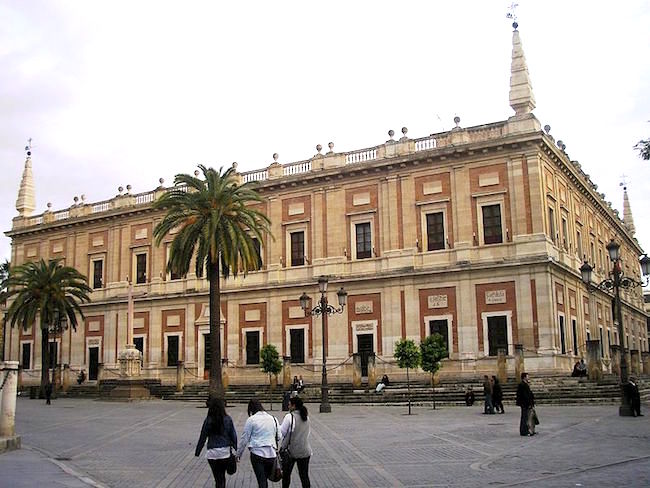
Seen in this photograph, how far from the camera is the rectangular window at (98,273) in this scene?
155 feet

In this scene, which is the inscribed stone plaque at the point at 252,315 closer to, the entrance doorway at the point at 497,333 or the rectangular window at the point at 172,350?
the rectangular window at the point at 172,350

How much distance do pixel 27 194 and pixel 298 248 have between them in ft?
82.5

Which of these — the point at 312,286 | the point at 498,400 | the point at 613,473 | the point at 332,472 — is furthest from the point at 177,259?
the point at 613,473

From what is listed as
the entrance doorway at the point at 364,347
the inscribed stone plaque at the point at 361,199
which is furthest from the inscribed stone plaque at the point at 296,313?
the inscribed stone plaque at the point at 361,199

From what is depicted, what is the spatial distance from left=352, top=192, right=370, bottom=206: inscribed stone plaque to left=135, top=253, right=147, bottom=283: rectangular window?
15.0 m

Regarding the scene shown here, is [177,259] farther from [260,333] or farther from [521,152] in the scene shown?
[521,152]

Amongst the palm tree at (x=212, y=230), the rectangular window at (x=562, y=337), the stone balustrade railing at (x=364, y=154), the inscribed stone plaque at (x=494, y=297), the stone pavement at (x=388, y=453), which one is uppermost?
the stone balustrade railing at (x=364, y=154)

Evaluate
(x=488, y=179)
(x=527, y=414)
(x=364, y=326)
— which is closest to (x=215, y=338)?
(x=364, y=326)

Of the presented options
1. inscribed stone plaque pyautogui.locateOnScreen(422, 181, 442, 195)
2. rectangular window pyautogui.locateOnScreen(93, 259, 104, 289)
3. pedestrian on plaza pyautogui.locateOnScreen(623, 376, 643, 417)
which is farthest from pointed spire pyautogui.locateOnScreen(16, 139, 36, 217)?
pedestrian on plaza pyautogui.locateOnScreen(623, 376, 643, 417)

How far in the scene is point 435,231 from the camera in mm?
35438

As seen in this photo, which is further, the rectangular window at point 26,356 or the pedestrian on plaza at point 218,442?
the rectangular window at point 26,356

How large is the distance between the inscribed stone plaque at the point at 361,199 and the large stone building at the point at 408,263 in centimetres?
13

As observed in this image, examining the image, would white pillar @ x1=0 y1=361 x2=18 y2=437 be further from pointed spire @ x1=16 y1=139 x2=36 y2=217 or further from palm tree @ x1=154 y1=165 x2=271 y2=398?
pointed spire @ x1=16 y1=139 x2=36 y2=217

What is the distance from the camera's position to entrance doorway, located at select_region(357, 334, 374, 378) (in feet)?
118
